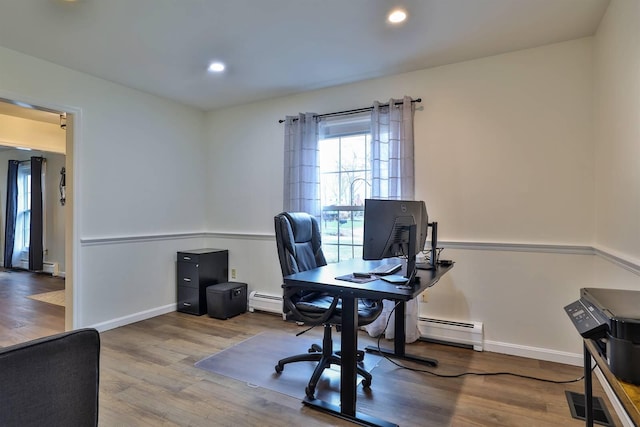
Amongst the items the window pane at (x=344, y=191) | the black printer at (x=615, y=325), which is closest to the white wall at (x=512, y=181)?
the window pane at (x=344, y=191)

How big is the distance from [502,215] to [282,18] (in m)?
2.24

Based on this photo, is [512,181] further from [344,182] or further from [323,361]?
[323,361]

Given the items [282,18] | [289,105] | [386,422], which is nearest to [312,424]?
[386,422]

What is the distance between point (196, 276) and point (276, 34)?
2624 mm

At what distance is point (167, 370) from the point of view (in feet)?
8.18

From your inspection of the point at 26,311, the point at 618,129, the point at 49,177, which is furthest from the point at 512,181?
the point at 49,177

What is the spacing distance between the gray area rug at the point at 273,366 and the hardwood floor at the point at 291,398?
7 cm

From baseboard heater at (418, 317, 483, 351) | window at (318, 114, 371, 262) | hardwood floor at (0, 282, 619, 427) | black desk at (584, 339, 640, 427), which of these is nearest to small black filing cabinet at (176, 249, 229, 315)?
hardwood floor at (0, 282, 619, 427)

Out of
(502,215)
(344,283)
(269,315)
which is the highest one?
(502,215)

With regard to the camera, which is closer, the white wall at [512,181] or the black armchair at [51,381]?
the black armchair at [51,381]

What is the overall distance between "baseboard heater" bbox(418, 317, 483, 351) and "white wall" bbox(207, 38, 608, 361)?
7cm

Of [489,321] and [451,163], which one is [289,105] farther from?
[489,321]

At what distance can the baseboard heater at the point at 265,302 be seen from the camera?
3834 mm

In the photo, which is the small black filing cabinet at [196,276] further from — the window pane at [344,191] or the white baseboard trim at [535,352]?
the white baseboard trim at [535,352]
